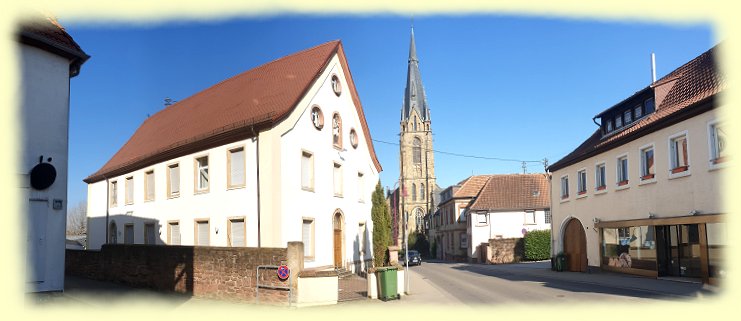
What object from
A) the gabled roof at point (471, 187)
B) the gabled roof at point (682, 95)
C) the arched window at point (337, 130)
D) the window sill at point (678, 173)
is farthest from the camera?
the gabled roof at point (471, 187)

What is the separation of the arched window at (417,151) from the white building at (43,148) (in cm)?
8381

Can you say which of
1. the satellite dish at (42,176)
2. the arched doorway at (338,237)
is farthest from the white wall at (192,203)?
the satellite dish at (42,176)

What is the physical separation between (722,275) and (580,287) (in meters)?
4.16

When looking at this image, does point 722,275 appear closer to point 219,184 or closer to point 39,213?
point 219,184

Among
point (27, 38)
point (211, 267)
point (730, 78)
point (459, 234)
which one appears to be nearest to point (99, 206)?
point (211, 267)

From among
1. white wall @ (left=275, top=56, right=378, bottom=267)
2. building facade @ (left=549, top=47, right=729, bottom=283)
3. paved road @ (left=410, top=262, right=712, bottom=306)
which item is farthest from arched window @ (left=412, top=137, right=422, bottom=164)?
paved road @ (left=410, top=262, right=712, bottom=306)

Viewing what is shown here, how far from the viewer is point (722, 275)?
54.6 feet

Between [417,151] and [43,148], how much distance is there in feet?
281

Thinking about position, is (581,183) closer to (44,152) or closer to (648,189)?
(648,189)

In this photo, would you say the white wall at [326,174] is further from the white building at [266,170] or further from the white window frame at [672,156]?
the white window frame at [672,156]

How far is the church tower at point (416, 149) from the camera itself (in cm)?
9469

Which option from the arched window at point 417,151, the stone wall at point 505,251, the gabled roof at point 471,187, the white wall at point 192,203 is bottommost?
the stone wall at point 505,251

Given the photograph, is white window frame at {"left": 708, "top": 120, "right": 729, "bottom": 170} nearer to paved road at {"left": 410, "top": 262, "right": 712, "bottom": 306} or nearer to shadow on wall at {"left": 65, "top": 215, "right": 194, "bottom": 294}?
paved road at {"left": 410, "top": 262, "right": 712, "bottom": 306}

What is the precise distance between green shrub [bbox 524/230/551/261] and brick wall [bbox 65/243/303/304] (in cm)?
2845
